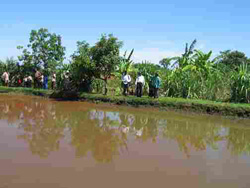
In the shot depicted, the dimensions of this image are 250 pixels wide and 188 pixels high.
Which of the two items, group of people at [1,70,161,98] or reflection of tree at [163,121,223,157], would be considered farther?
group of people at [1,70,161,98]

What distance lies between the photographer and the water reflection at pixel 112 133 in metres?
6.01

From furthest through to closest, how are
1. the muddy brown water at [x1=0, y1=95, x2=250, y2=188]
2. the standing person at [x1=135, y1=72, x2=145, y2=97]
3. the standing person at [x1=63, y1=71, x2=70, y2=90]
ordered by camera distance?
1. the standing person at [x1=63, y1=71, x2=70, y2=90]
2. the standing person at [x1=135, y1=72, x2=145, y2=97]
3. the muddy brown water at [x1=0, y1=95, x2=250, y2=188]

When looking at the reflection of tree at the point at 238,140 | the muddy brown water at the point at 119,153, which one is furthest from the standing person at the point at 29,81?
the reflection of tree at the point at 238,140

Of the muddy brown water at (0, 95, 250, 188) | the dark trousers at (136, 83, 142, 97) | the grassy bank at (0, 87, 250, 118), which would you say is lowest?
the muddy brown water at (0, 95, 250, 188)

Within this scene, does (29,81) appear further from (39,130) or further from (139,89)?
(39,130)

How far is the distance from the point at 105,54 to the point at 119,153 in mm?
9903

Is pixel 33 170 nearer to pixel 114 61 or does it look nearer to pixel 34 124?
pixel 34 124

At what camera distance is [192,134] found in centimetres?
793

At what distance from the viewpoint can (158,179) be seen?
4.43 meters

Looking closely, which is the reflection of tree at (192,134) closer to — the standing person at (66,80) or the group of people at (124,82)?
the group of people at (124,82)

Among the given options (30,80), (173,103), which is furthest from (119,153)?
(30,80)

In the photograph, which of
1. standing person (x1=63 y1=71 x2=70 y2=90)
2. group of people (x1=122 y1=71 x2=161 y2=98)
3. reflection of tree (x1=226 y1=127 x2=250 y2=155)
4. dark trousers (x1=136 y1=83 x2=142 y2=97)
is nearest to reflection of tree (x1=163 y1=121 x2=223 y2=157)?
reflection of tree (x1=226 y1=127 x2=250 y2=155)

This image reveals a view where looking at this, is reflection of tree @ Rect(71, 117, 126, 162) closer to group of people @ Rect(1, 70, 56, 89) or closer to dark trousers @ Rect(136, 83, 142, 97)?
dark trousers @ Rect(136, 83, 142, 97)

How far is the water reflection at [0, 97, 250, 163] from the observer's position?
237 inches
